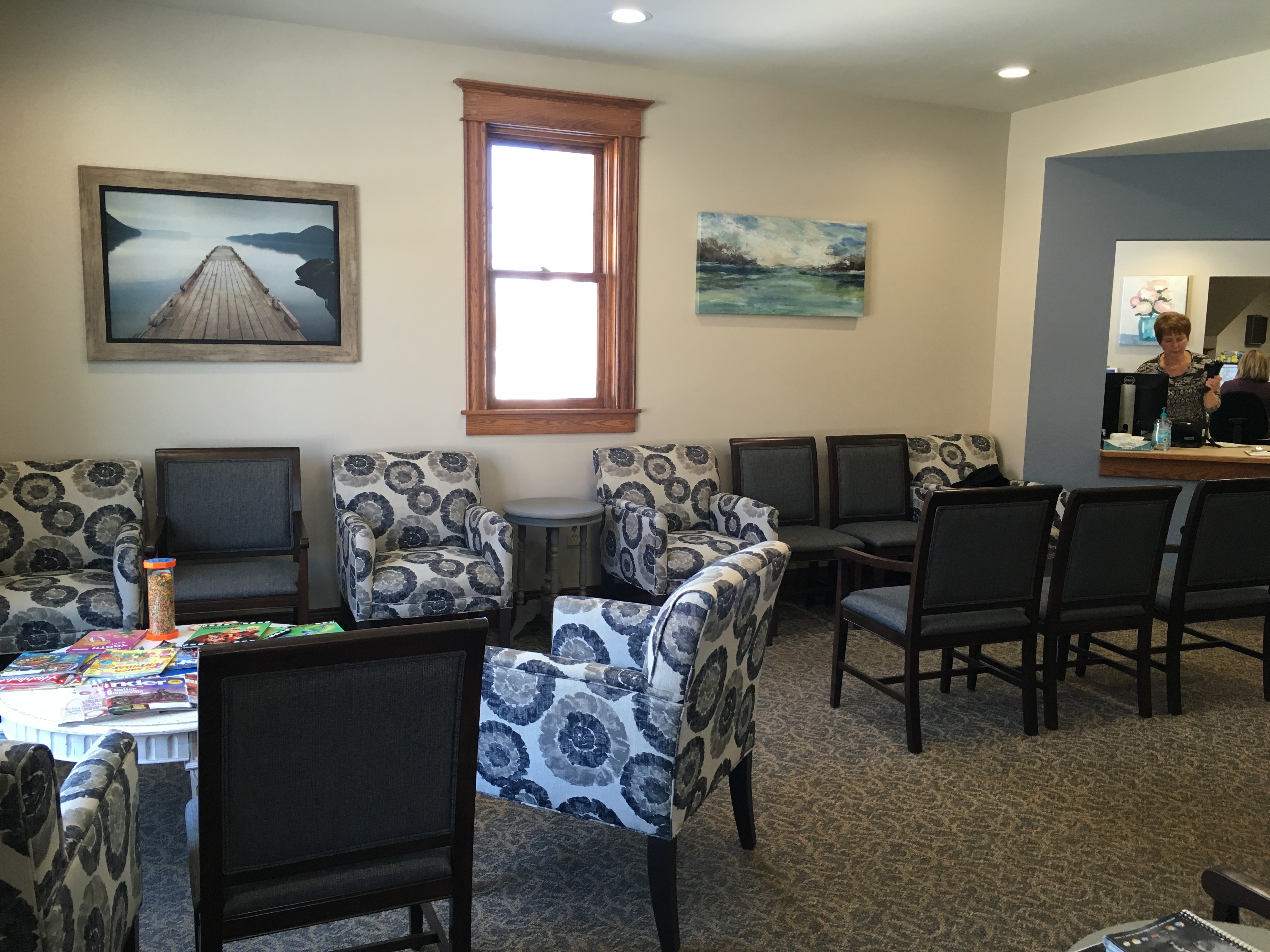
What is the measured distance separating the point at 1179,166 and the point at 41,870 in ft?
19.8

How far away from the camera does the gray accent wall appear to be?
525 cm

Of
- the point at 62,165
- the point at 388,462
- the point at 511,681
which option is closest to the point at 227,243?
the point at 62,165

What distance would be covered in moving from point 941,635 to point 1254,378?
382cm

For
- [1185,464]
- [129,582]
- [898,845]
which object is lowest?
[898,845]

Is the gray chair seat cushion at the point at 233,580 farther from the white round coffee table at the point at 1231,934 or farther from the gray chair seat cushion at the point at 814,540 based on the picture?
the white round coffee table at the point at 1231,934

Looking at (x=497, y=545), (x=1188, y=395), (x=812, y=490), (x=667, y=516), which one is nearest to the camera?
(x=497, y=545)

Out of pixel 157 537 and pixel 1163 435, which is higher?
pixel 1163 435

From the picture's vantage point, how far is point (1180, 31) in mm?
4059

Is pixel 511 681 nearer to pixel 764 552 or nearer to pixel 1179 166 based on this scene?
pixel 764 552

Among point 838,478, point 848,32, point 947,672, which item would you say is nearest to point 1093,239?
point 838,478

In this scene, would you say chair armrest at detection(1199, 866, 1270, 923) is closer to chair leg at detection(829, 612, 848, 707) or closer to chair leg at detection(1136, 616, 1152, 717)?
chair leg at detection(829, 612, 848, 707)

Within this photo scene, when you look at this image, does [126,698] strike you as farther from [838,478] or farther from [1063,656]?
[838,478]

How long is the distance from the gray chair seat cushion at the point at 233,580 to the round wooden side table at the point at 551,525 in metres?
0.99

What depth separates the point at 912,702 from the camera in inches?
130
